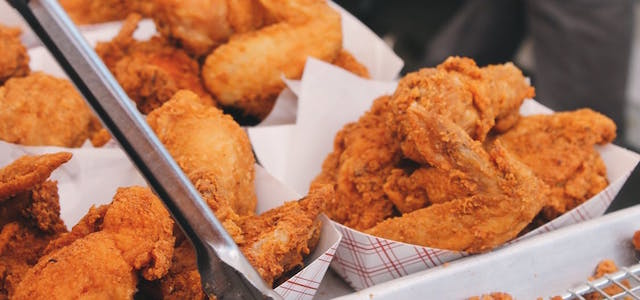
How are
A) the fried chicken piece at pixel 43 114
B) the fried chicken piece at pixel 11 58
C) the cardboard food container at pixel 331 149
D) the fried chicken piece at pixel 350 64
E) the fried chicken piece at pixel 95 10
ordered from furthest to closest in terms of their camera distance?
the fried chicken piece at pixel 95 10, the fried chicken piece at pixel 350 64, the fried chicken piece at pixel 11 58, the fried chicken piece at pixel 43 114, the cardboard food container at pixel 331 149

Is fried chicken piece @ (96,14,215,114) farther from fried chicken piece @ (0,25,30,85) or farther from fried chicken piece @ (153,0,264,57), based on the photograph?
fried chicken piece @ (0,25,30,85)

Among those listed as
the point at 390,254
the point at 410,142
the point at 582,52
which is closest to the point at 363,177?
the point at 410,142

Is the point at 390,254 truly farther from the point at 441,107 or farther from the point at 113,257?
the point at 113,257

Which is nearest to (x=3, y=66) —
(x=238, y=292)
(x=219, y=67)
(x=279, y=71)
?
(x=219, y=67)

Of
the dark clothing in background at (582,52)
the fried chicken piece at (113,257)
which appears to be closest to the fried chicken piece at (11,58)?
the fried chicken piece at (113,257)

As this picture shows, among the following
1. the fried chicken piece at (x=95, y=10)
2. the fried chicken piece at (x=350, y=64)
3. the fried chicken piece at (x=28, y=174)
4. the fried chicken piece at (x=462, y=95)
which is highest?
the fried chicken piece at (x=462, y=95)

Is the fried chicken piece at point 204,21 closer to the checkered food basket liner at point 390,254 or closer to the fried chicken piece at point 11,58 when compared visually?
the fried chicken piece at point 11,58

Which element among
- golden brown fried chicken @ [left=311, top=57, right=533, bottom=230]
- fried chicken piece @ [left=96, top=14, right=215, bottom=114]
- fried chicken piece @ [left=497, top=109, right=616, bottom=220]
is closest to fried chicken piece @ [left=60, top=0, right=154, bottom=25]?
fried chicken piece @ [left=96, top=14, right=215, bottom=114]
